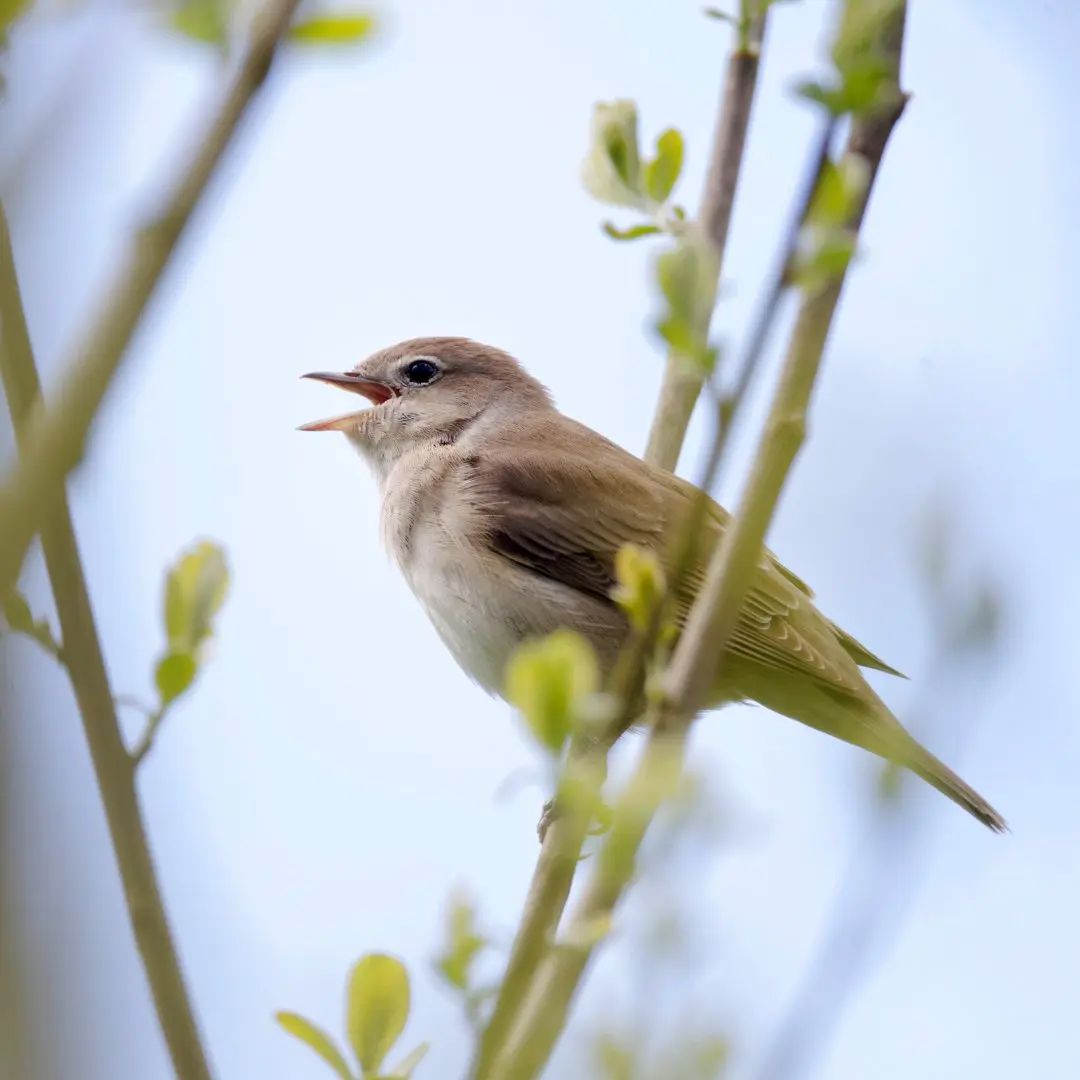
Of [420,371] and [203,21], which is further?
[420,371]

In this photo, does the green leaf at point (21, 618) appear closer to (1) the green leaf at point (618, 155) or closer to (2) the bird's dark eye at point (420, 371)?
(1) the green leaf at point (618, 155)

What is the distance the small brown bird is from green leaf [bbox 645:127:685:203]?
182 centimetres

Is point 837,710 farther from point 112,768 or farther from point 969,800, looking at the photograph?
point 112,768

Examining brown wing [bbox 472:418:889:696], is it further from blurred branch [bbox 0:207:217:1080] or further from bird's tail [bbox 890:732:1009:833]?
blurred branch [bbox 0:207:217:1080]

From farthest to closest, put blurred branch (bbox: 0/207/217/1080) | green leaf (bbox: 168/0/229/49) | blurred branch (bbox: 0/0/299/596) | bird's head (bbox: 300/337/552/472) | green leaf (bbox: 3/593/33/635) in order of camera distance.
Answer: bird's head (bbox: 300/337/552/472), green leaf (bbox: 3/593/33/635), blurred branch (bbox: 0/207/217/1080), green leaf (bbox: 168/0/229/49), blurred branch (bbox: 0/0/299/596)

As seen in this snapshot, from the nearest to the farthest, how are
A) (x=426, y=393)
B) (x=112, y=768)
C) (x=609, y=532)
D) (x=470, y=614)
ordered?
1. (x=112, y=768)
2. (x=470, y=614)
3. (x=609, y=532)
4. (x=426, y=393)

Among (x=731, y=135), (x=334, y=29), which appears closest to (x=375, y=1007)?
(x=334, y=29)

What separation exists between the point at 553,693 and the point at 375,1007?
15.2 inches

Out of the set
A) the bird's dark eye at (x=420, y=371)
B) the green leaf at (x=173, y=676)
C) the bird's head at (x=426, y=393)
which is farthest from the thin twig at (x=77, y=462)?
the bird's dark eye at (x=420, y=371)

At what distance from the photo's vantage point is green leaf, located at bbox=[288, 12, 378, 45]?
117cm

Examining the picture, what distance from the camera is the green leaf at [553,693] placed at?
1341 millimetres

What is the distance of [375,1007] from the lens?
4.75 ft

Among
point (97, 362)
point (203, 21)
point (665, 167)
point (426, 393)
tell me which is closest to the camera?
point (97, 362)

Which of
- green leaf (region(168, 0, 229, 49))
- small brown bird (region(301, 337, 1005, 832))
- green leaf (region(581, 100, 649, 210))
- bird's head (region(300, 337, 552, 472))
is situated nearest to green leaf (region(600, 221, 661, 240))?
green leaf (region(581, 100, 649, 210))
